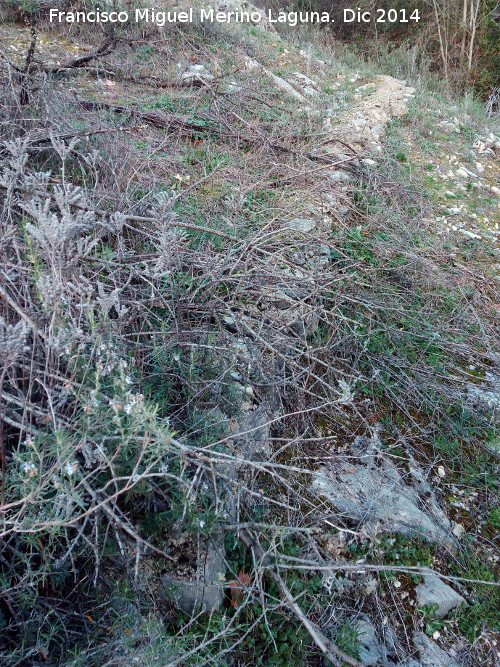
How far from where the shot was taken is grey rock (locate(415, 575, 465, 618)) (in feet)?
6.76

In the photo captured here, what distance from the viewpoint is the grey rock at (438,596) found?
206 centimetres

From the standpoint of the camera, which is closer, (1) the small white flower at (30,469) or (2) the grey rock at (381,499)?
(1) the small white flower at (30,469)

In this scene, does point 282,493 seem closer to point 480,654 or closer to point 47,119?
point 480,654

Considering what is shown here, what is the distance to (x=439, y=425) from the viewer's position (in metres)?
2.69

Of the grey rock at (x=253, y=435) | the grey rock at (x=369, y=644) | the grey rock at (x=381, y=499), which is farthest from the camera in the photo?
the grey rock at (x=381, y=499)

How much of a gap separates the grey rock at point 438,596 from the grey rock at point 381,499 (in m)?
0.18

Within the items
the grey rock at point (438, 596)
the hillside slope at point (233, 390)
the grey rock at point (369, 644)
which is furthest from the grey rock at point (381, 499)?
the grey rock at point (369, 644)

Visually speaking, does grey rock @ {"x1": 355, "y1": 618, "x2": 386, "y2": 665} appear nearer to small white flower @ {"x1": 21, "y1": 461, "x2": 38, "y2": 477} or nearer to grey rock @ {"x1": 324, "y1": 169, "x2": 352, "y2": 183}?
small white flower @ {"x1": 21, "y1": 461, "x2": 38, "y2": 477}

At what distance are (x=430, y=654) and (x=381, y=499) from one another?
59cm

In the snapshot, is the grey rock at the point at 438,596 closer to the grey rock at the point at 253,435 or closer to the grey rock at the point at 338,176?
the grey rock at the point at 253,435

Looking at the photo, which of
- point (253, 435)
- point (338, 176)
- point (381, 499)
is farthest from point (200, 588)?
point (338, 176)

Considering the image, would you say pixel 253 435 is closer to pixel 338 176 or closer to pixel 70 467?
pixel 70 467

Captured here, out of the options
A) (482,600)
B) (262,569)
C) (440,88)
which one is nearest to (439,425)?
(482,600)

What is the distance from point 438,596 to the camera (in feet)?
6.84
